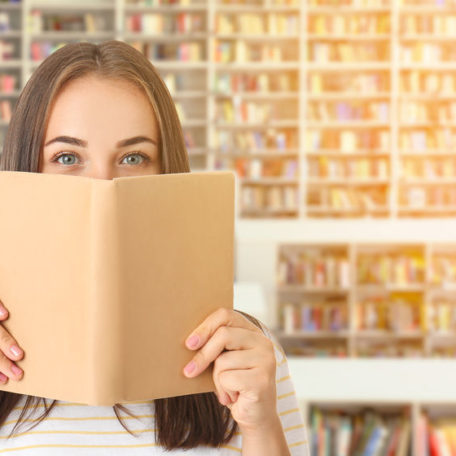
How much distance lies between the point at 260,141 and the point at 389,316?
6.99 feet

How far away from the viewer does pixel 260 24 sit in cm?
635

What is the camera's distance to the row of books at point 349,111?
6285 mm

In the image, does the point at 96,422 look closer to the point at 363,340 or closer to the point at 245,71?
the point at 363,340

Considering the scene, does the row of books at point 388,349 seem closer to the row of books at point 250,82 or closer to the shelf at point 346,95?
the shelf at point 346,95

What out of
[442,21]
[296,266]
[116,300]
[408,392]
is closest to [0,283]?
[116,300]

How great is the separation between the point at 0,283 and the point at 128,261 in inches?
7.1

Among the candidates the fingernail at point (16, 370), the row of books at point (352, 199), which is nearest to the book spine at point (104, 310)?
the fingernail at point (16, 370)

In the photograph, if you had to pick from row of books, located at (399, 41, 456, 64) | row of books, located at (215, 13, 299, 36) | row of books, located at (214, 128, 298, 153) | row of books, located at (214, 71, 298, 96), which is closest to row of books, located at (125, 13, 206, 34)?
row of books, located at (215, 13, 299, 36)

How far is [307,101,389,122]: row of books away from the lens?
6285 mm

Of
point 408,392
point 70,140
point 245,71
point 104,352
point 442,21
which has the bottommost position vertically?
point 408,392

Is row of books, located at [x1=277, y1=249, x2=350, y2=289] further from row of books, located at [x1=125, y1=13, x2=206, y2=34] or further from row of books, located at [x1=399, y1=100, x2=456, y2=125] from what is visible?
row of books, located at [x1=125, y1=13, x2=206, y2=34]

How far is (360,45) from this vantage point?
6.39 meters

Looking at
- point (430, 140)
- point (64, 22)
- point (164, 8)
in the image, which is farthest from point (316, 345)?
point (64, 22)

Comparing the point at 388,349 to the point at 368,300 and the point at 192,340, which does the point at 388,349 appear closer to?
the point at 368,300
